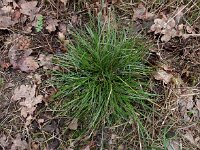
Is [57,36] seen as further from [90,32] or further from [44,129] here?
[44,129]

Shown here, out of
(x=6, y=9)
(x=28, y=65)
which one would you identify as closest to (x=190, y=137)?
(x=28, y=65)

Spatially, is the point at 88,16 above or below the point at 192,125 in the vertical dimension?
above

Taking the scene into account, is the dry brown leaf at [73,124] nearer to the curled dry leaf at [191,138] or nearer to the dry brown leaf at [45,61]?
the dry brown leaf at [45,61]

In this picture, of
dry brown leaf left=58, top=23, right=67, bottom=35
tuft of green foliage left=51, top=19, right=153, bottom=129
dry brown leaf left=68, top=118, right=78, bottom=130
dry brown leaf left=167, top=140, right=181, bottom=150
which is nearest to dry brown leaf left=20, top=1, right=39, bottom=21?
dry brown leaf left=58, top=23, right=67, bottom=35

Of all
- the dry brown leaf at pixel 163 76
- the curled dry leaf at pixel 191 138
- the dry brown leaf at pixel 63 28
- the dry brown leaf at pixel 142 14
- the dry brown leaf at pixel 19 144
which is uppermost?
the dry brown leaf at pixel 142 14

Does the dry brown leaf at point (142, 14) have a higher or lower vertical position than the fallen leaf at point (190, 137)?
higher

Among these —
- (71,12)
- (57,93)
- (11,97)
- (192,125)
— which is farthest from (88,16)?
(192,125)

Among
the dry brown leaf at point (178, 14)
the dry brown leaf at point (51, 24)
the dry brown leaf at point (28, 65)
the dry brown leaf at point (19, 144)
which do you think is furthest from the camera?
the dry brown leaf at point (178, 14)

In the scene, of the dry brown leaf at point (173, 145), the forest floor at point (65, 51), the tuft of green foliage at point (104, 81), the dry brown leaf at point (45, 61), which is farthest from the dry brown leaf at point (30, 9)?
the dry brown leaf at point (173, 145)

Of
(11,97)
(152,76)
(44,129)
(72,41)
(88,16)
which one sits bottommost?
(44,129)
